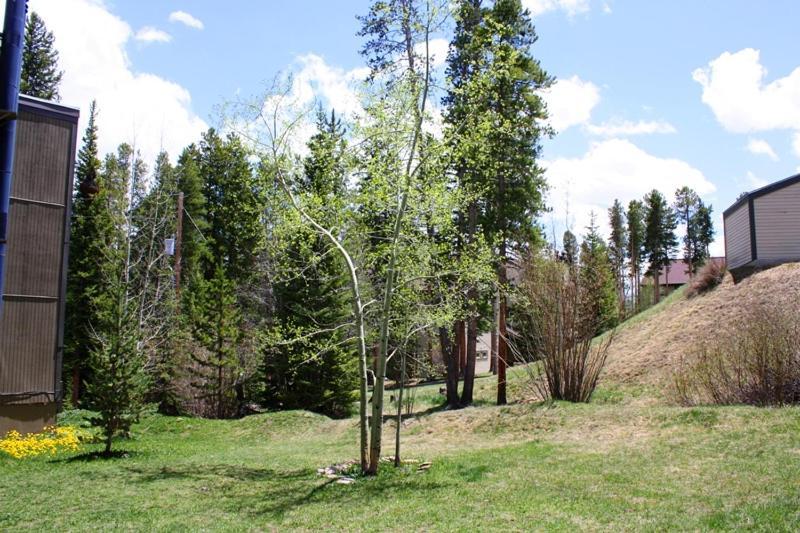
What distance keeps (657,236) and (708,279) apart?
31264 mm

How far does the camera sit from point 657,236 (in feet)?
171

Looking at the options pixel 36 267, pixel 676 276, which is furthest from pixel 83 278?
pixel 676 276

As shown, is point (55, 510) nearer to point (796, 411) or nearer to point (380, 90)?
point (380, 90)

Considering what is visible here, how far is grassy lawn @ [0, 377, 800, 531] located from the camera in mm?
6613

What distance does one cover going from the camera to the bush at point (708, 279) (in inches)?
882

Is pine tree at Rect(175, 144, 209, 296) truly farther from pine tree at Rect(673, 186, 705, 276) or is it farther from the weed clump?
pine tree at Rect(673, 186, 705, 276)

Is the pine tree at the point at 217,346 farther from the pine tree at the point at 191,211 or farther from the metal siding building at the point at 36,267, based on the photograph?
the pine tree at the point at 191,211

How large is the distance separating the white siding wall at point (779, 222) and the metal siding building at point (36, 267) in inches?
833

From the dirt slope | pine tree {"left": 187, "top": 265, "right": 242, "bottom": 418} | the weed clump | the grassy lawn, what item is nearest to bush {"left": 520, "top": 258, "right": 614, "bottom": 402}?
the grassy lawn

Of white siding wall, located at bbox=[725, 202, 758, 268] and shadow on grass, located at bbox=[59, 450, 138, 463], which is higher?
white siding wall, located at bbox=[725, 202, 758, 268]

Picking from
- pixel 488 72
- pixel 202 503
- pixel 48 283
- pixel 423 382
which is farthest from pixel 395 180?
pixel 423 382

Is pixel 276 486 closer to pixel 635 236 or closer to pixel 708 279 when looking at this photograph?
pixel 708 279

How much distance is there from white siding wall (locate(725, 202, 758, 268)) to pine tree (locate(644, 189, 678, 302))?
29211 mm

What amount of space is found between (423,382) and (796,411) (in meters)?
26.3
